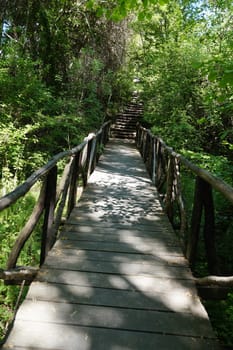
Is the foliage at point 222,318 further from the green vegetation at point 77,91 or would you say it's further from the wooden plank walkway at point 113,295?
the wooden plank walkway at point 113,295

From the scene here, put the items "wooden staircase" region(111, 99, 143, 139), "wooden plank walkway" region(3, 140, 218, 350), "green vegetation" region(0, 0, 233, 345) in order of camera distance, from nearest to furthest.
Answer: "wooden plank walkway" region(3, 140, 218, 350)
"green vegetation" region(0, 0, 233, 345)
"wooden staircase" region(111, 99, 143, 139)

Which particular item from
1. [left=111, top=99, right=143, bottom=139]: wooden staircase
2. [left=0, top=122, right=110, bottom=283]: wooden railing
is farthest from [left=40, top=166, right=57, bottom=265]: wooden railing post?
[left=111, top=99, right=143, bottom=139]: wooden staircase

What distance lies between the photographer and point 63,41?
9.88 m

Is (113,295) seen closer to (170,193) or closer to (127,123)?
(170,193)

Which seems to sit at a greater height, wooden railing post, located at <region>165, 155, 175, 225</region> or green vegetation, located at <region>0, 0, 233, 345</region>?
green vegetation, located at <region>0, 0, 233, 345</region>

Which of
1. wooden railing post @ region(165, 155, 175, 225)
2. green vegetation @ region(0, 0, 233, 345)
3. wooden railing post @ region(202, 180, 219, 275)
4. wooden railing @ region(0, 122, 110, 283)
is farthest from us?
green vegetation @ region(0, 0, 233, 345)

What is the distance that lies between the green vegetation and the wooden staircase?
5840mm

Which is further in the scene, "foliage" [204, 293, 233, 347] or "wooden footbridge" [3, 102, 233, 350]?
"foliage" [204, 293, 233, 347]

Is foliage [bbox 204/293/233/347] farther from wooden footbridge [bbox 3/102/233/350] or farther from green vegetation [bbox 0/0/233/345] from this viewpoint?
wooden footbridge [bbox 3/102/233/350]

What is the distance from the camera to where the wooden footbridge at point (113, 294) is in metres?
2.02

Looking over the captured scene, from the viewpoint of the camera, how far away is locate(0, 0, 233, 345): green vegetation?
19.2 feet

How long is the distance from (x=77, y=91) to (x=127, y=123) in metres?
9.80

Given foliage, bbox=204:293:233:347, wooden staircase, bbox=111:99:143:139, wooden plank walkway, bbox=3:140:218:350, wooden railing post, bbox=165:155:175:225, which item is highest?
wooden staircase, bbox=111:99:143:139

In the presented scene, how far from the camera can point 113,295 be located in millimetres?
2523
